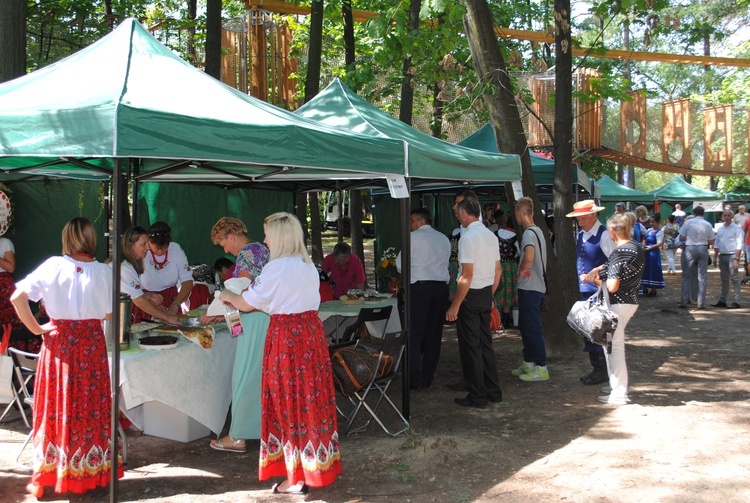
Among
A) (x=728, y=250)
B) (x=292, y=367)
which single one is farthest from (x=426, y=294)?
(x=728, y=250)

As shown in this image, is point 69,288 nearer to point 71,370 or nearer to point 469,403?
point 71,370

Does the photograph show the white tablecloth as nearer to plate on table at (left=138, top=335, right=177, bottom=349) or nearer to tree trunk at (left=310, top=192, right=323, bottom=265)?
plate on table at (left=138, top=335, right=177, bottom=349)

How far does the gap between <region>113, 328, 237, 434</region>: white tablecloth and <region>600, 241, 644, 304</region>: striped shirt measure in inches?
120

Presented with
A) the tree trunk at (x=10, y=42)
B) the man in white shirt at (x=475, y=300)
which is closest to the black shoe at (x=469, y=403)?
the man in white shirt at (x=475, y=300)

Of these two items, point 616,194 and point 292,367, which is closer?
point 292,367

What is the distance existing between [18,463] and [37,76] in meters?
2.56

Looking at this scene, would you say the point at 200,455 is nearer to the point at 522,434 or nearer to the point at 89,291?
the point at 89,291

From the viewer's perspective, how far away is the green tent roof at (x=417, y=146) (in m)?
5.26

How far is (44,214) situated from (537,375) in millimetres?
6075

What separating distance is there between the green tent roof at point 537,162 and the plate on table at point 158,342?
5.88 m

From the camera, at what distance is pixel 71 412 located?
384 centimetres

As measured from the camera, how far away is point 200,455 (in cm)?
484

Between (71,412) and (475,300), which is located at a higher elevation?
(475,300)

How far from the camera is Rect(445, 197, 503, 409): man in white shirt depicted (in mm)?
5656
